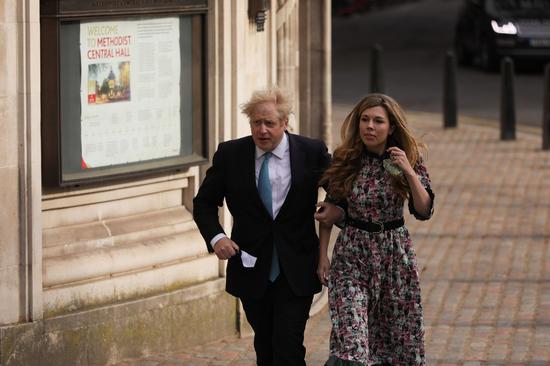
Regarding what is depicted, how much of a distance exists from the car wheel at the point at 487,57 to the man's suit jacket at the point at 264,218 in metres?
21.2

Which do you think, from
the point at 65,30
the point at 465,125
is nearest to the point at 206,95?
the point at 65,30

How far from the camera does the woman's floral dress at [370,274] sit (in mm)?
6902

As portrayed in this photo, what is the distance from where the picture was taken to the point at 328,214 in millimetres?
6945

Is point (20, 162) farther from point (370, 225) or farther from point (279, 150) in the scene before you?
point (370, 225)

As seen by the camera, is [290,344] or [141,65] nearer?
[290,344]

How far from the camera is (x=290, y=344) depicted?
22.9 ft

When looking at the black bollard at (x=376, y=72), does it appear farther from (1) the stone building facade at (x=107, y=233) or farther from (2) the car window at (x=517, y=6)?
(1) the stone building facade at (x=107, y=233)

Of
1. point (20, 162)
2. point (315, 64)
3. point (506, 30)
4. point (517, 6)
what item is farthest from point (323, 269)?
point (517, 6)

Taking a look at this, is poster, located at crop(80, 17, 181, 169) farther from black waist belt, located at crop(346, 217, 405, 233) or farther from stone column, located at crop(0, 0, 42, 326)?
black waist belt, located at crop(346, 217, 405, 233)

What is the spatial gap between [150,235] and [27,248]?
3.96 feet

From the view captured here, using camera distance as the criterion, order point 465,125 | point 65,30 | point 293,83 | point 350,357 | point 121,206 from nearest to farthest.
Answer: point 350,357 → point 65,30 → point 121,206 → point 293,83 → point 465,125

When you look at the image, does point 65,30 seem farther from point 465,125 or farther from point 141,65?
point 465,125

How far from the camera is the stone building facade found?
7.94m

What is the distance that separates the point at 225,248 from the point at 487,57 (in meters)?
21.8
